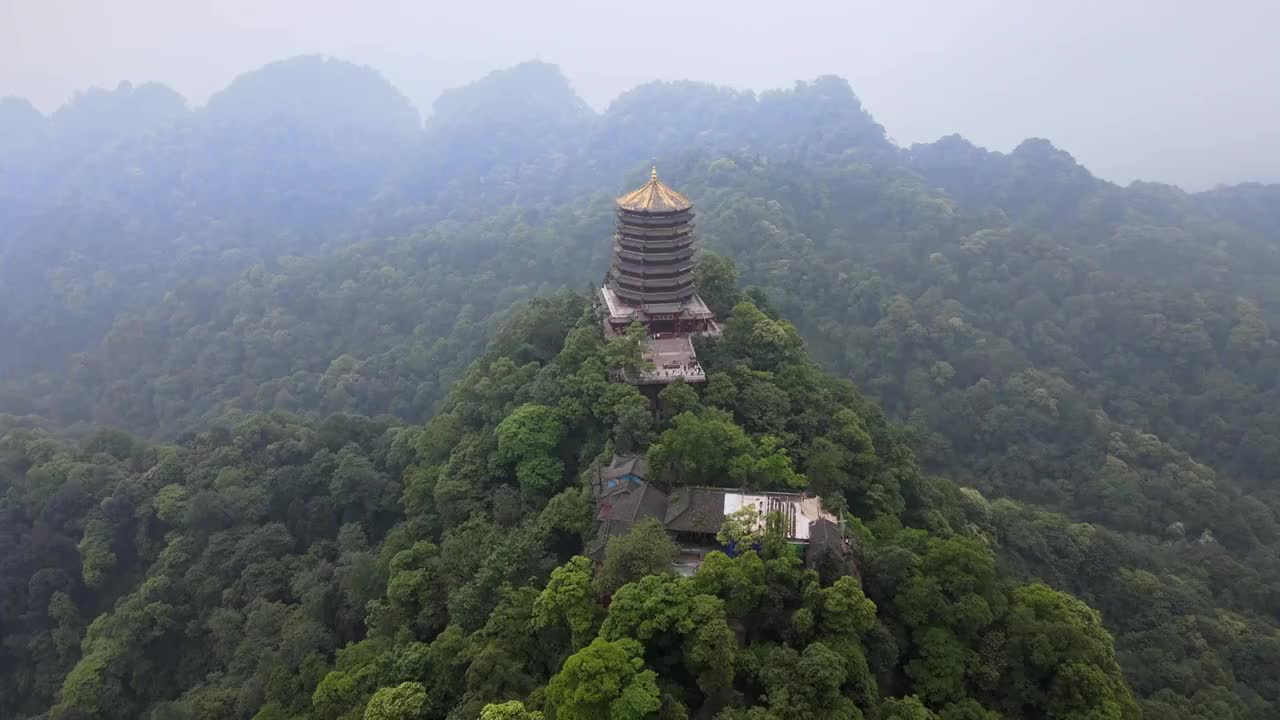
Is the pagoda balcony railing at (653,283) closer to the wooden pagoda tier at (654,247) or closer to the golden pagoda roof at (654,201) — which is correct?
the wooden pagoda tier at (654,247)

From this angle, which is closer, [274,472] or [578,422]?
[578,422]

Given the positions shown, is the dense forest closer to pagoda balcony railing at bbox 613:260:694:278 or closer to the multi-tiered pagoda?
the multi-tiered pagoda

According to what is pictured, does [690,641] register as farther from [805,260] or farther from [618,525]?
[805,260]

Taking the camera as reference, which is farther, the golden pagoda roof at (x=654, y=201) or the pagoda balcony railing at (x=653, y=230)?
the pagoda balcony railing at (x=653, y=230)

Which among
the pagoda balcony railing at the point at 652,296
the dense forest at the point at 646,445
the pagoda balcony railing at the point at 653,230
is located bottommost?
the dense forest at the point at 646,445

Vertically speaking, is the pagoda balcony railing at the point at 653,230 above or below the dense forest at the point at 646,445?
above

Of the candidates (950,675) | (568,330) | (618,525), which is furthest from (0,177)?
(950,675)

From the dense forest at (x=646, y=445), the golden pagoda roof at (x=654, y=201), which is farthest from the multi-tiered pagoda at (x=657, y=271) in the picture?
the dense forest at (x=646, y=445)

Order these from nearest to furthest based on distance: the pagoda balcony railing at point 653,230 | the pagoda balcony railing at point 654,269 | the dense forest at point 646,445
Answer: the dense forest at point 646,445
the pagoda balcony railing at point 653,230
the pagoda balcony railing at point 654,269
